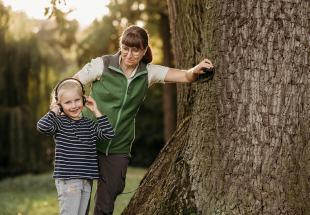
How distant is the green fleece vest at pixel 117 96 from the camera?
4715 millimetres

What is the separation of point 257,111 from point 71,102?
132cm

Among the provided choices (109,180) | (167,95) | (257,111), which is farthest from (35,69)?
(257,111)

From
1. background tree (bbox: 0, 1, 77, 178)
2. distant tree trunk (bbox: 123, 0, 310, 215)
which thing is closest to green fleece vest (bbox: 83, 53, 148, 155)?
distant tree trunk (bbox: 123, 0, 310, 215)

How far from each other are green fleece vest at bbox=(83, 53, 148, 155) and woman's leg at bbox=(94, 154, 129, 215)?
8cm

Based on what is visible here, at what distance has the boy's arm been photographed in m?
4.34

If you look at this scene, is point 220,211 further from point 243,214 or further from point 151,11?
point 151,11

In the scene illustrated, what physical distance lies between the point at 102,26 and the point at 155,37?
3.02 metres

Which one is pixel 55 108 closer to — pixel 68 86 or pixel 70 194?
pixel 68 86

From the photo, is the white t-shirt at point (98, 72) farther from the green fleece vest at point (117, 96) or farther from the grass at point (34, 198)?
the grass at point (34, 198)

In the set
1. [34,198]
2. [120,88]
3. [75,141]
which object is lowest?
[34,198]

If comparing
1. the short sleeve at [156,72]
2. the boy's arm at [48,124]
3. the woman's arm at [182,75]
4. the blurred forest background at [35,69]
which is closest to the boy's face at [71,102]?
the boy's arm at [48,124]

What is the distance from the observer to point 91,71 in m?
4.70

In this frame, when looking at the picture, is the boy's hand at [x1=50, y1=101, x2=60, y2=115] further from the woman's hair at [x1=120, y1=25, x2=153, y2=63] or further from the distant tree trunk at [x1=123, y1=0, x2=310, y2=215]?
the distant tree trunk at [x1=123, y1=0, x2=310, y2=215]

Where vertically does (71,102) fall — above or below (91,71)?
below
